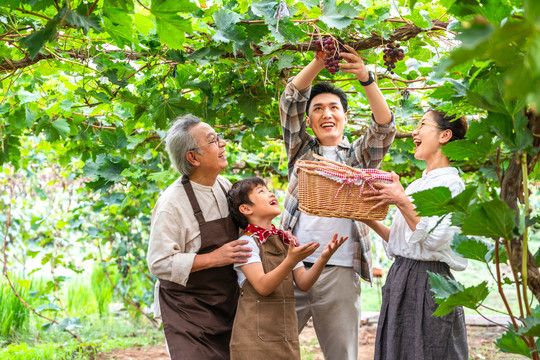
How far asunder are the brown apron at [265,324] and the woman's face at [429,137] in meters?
0.79

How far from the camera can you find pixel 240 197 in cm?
220

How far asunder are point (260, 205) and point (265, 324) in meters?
0.48

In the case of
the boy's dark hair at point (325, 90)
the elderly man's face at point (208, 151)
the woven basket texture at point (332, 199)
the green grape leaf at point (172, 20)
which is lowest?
A: the woven basket texture at point (332, 199)

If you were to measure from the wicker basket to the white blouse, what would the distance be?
20 centimetres

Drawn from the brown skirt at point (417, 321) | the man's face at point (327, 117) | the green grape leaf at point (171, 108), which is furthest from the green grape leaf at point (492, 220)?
the green grape leaf at point (171, 108)

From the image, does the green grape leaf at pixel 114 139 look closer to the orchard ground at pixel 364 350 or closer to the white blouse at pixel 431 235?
the white blouse at pixel 431 235

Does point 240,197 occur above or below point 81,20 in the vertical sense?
below

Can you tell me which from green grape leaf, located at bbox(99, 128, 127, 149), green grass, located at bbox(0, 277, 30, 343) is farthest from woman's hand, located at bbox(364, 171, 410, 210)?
green grass, located at bbox(0, 277, 30, 343)

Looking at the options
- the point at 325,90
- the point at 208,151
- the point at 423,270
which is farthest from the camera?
the point at 325,90

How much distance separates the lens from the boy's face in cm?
217

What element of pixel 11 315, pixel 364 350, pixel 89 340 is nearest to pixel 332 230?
pixel 364 350

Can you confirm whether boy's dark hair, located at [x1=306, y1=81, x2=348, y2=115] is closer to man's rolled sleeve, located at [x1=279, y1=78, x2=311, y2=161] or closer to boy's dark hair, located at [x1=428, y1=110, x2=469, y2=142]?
man's rolled sleeve, located at [x1=279, y1=78, x2=311, y2=161]

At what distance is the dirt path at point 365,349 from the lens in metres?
4.48

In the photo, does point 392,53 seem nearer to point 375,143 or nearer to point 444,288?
point 375,143
